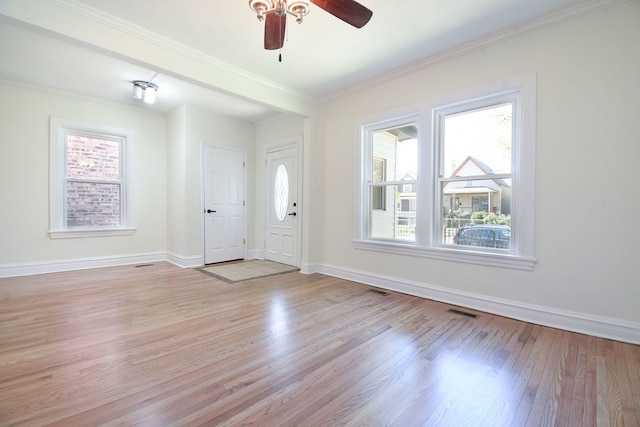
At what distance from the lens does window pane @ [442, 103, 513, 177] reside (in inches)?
118

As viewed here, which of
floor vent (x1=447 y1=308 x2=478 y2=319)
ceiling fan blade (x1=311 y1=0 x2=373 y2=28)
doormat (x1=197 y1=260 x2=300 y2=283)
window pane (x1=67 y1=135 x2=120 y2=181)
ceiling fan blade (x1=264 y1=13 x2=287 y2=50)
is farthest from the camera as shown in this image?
window pane (x1=67 y1=135 x2=120 y2=181)

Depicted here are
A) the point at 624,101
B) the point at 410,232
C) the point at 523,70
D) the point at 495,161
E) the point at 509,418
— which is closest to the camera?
the point at 509,418

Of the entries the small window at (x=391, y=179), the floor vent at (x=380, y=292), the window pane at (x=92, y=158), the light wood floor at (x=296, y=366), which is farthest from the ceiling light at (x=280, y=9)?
the window pane at (x=92, y=158)

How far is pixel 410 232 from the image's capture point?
12.3 ft

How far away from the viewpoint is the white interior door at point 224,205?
533cm

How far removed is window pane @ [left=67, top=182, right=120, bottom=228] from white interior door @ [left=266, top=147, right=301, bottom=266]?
8.74ft

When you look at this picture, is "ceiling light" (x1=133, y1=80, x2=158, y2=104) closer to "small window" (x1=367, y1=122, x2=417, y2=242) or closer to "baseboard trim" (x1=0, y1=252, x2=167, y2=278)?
"baseboard trim" (x1=0, y1=252, x2=167, y2=278)

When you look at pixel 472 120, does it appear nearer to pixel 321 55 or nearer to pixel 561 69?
pixel 561 69

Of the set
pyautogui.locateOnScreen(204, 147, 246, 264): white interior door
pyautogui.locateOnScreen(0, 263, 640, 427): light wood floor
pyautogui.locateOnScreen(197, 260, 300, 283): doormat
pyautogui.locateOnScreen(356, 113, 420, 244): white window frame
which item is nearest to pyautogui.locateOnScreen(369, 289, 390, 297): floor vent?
pyautogui.locateOnScreen(0, 263, 640, 427): light wood floor

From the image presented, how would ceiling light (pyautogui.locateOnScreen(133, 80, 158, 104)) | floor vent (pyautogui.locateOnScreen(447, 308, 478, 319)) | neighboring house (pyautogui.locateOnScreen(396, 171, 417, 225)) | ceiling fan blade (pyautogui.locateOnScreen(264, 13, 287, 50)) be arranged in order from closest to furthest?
ceiling fan blade (pyautogui.locateOnScreen(264, 13, 287, 50))
floor vent (pyautogui.locateOnScreen(447, 308, 478, 319))
neighboring house (pyautogui.locateOnScreen(396, 171, 417, 225))
ceiling light (pyautogui.locateOnScreen(133, 80, 158, 104))

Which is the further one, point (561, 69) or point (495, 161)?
point (495, 161)

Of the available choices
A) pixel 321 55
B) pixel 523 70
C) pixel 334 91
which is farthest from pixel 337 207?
pixel 523 70

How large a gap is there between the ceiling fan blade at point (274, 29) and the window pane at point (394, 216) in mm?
2373

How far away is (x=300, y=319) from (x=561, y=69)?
332 cm
